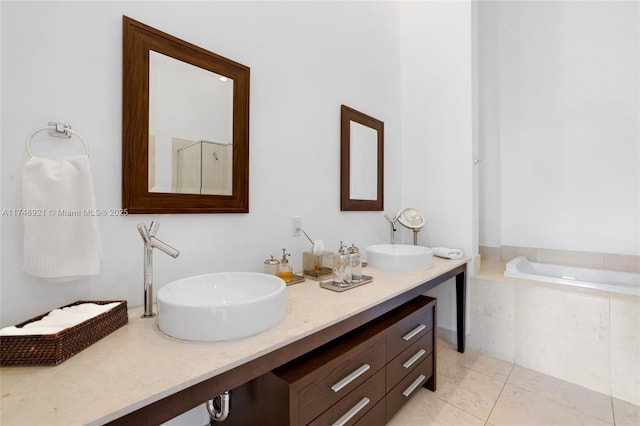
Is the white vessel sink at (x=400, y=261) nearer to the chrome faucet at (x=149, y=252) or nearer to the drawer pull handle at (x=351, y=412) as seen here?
the drawer pull handle at (x=351, y=412)

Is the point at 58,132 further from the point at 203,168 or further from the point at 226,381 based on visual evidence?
the point at 226,381

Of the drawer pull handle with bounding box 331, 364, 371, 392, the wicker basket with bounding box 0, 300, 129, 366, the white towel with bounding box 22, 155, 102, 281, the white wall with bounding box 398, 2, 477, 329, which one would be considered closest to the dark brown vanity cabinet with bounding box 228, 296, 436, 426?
the drawer pull handle with bounding box 331, 364, 371, 392

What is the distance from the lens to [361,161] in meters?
2.10

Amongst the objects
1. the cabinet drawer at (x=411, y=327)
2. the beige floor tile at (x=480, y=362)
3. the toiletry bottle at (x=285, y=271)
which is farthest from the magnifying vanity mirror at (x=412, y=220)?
the toiletry bottle at (x=285, y=271)

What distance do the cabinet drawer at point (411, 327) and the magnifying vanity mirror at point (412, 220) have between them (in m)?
0.72

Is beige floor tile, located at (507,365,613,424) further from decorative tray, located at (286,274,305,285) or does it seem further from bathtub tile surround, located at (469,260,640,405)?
decorative tray, located at (286,274,305,285)

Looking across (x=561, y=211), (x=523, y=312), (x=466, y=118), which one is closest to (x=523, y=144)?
(x=561, y=211)

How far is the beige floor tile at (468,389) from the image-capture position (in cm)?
154

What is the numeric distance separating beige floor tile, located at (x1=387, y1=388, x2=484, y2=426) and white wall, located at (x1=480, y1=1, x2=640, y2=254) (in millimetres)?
1859

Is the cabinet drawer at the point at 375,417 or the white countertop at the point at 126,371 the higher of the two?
the white countertop at the point at 126,371

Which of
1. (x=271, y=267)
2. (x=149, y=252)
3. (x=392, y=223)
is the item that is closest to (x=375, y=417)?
(x=271, y=267)

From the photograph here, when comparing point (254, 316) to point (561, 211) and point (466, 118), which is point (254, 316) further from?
point (561, 211)

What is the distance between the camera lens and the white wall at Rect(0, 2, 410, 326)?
85 cm

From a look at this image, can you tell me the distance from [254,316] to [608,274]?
2.88 metres
